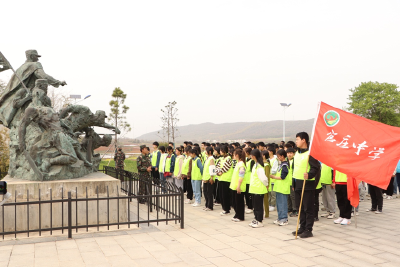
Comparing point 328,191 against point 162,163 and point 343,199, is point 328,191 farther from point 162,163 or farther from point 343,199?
point 162,163

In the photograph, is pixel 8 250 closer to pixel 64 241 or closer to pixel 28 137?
pixel 64 241

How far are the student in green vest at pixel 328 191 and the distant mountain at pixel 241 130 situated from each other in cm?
9504

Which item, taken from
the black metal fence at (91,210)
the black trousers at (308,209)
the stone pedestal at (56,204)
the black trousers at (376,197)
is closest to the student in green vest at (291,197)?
the black trousers at (308,209)

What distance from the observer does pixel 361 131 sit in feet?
18.7

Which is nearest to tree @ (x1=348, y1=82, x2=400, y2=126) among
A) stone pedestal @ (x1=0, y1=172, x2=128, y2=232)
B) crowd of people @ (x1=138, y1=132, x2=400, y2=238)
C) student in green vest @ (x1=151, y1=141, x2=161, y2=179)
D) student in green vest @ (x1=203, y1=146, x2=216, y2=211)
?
crowd of people @ (x1=138, y1=132, x2=400, y2=238)

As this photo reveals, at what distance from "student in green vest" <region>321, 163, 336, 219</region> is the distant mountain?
95.0 m

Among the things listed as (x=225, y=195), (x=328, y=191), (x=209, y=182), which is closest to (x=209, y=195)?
(x=209, y=182)

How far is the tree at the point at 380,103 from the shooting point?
41625mm

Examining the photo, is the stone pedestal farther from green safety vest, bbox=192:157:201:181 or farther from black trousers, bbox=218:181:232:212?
green safety vest, bbox=192:157:201:181

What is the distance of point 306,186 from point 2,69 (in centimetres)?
738

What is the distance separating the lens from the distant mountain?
362 feet

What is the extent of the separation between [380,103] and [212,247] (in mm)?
43524

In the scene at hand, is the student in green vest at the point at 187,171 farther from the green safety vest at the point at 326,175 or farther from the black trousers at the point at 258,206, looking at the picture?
the green safety vest at the point at 326,175

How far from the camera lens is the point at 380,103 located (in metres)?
42.1
